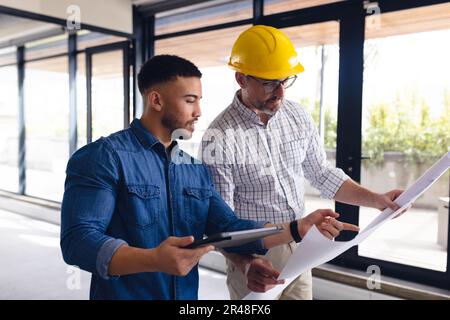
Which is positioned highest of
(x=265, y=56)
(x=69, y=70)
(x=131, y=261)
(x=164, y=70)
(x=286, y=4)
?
(x=286, y=4)

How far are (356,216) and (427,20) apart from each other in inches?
57.5

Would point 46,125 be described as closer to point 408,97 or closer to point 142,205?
point 408,97

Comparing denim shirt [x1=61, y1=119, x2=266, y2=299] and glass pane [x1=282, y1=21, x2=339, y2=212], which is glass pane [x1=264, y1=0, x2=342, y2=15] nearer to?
glass pane [x1=282, y1=21, x2=339, y2=212]

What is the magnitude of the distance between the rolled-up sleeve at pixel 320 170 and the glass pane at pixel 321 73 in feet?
4.74

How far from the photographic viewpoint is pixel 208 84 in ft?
13.3

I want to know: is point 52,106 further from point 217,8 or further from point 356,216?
point 356,216

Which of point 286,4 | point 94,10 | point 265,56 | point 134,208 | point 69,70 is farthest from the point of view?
point 69,70

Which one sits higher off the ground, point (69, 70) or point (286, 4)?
point (286, 4)

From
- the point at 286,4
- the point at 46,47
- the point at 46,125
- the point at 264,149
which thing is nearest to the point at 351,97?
the point at 286,4

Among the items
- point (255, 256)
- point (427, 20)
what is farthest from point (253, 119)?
point (427, 20)

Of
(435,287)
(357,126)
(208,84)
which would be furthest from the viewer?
(208,84)

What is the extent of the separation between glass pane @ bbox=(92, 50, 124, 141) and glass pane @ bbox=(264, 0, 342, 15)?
6.35ft

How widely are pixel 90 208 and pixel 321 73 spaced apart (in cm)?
269

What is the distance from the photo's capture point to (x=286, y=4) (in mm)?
3332
